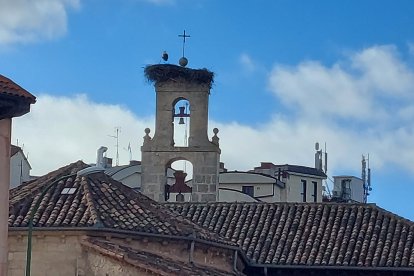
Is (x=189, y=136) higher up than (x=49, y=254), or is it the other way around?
(x=189, y=136)

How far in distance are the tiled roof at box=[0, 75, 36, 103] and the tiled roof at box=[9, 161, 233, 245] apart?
6304 millimetres

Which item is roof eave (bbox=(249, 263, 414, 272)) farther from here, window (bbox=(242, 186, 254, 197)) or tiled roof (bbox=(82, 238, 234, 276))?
window (bbox=(242, 186, 254, 197))

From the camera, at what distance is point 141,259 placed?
982 inches

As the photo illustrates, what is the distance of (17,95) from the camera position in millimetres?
18938

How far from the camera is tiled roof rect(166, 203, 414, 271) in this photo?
3350 cm

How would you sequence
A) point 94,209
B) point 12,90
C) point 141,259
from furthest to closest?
point 94,209 < point 141,259 < point 12,90

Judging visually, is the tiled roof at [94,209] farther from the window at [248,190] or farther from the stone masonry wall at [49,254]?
the window at [248,190]


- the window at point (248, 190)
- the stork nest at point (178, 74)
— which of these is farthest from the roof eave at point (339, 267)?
the window at point (248, 190)

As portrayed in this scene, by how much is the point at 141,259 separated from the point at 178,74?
1498 cm

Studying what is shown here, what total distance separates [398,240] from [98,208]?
37.5 ft

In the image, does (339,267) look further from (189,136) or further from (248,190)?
(248,190)

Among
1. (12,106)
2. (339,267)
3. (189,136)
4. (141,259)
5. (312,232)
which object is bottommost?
(339,267)

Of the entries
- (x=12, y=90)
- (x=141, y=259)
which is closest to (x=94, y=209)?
(x=141, y=259)

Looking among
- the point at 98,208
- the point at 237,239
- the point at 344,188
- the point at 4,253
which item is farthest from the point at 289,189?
the point at 4,253
